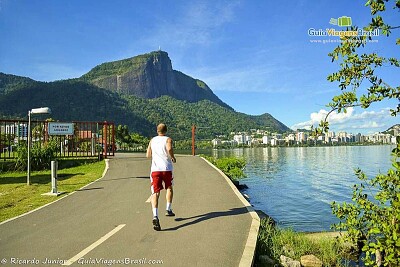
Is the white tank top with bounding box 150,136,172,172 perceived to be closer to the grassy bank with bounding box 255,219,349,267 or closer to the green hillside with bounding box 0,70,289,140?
the grassy bank with bounding box 255,219,349,267

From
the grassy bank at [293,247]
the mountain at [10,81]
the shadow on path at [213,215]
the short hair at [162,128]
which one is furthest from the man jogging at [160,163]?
the mountain at [10,81]

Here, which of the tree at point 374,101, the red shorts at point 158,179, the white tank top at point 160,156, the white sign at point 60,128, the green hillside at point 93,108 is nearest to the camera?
the tree at point 374,101

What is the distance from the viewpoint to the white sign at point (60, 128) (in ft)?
59.8

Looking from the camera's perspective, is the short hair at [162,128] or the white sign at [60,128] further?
the white sign at [60,128]

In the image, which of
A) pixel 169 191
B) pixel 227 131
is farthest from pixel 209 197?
pixel 227 131

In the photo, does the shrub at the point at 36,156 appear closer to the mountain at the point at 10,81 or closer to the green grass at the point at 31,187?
the green grass at the point at 31,187

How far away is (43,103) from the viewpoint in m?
132

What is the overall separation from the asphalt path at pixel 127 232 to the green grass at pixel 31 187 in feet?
2.64

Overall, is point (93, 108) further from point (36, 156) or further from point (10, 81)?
point (36, 156)

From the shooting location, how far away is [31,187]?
39.8 ft

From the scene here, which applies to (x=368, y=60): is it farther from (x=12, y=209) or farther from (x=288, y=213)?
(x=288, y=213)

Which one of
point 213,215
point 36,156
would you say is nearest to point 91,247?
point 213,215

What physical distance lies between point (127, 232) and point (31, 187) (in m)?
7.98

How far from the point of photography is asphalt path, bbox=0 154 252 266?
4.81 metres
